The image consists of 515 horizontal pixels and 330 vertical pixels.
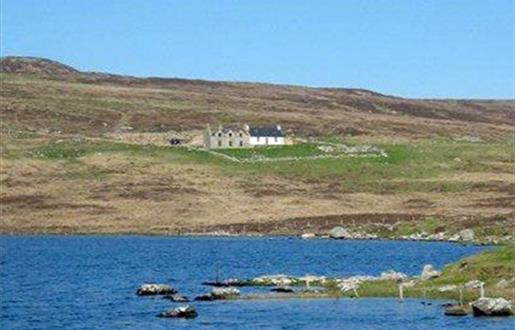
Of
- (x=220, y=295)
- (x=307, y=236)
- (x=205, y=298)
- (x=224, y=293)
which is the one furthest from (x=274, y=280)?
(x=307, y=236)

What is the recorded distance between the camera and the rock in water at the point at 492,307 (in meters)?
64.9

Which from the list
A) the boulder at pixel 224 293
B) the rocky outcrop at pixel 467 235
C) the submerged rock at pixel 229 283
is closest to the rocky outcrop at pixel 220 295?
the boulder at pixel 224 293

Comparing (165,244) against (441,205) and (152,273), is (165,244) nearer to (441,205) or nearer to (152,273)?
(152,273)

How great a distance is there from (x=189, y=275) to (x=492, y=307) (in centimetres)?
3442

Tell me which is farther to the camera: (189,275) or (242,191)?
(242,191)

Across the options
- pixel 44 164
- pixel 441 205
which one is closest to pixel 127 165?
pixel 44 164

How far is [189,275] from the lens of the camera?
94.8 meters

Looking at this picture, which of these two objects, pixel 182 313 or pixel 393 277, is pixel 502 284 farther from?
pixel 182 313

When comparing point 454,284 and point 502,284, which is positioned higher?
point 502,284

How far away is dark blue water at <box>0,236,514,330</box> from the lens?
2603 inches

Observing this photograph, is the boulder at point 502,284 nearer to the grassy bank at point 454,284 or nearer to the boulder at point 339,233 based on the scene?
the grassy bank at point 454,284

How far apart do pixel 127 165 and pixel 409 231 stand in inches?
2237

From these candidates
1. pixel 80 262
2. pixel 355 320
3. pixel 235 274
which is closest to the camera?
pixel 355 320

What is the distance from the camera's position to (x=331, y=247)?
124750 mm
